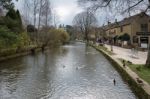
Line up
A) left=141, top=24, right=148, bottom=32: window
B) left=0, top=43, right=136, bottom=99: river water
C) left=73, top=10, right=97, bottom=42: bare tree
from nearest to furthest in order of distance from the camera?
1. left=0, top=43, right=136, bottom=99: river water
2. left=141, top=24, right=148, bottom=32: window
3. left=73, top=10, right=97, bottom=42: bare tree

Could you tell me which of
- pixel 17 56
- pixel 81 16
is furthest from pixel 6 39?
pixel 81 16

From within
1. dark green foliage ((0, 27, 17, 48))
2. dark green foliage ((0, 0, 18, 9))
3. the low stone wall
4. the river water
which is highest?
dark green foliage ((0, 0, 18, 9))

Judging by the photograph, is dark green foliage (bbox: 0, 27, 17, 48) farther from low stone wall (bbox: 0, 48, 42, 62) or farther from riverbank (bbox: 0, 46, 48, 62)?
low stone wall (bbox: 0, 48, 42, 62)

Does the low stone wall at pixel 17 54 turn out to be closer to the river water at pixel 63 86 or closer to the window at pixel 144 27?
the river water at pixel 63 86

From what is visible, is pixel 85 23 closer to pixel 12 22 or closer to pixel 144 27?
pixel 144 27

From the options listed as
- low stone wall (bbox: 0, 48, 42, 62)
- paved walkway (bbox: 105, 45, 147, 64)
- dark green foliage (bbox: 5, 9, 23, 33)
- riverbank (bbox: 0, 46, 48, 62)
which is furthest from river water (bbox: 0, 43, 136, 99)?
dark green foliage (bbox: 5, 9, 23, 33)

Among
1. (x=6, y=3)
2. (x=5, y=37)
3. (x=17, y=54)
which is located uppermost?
(x=6, y=3)

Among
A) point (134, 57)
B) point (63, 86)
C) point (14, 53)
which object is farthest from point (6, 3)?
point (63, 86)

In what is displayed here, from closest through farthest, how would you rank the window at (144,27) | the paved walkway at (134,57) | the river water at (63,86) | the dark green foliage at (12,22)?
the river water at (63,86), the paved walkway at (134,57), the dark green foliage at (12,22), the window at (144,27)

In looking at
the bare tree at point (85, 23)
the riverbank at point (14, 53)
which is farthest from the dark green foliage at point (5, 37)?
the bare tree at point (85, 23)

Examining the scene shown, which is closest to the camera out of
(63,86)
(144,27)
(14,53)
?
(63,86)

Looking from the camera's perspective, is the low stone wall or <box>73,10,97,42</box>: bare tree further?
<box>73,10,97,42</box>: bare tree

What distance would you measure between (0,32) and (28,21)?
45.6 m

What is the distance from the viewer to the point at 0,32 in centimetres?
3375
